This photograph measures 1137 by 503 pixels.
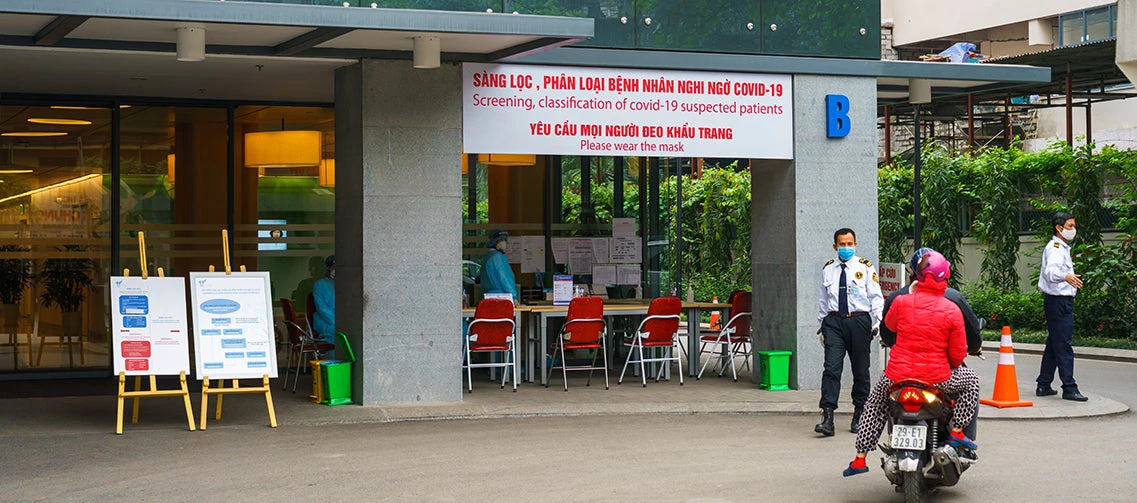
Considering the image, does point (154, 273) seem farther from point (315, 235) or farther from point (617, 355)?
point (617, 355)

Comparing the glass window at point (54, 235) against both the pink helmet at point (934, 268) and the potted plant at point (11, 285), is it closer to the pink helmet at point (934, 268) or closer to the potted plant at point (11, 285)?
the potted plant at point (11, 285)

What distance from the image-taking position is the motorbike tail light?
25.0ft

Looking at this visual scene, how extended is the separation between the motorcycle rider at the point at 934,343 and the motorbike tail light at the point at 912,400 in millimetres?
132

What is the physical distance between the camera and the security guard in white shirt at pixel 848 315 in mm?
10984

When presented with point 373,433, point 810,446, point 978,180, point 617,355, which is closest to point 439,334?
point 373,433

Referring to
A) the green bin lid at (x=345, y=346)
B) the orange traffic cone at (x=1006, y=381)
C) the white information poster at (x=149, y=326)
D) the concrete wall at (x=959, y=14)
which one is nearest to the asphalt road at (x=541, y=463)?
the white information poster at (x=149, y=326)

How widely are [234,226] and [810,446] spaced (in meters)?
7.76

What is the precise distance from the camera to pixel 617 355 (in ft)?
56.3

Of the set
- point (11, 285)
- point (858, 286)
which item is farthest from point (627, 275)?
point (11, 285)

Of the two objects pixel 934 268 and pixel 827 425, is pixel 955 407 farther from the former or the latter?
pixel 827 425

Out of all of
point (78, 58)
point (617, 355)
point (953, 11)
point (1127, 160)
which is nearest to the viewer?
point (78, 58)

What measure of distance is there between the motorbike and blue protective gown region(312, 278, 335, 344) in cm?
731

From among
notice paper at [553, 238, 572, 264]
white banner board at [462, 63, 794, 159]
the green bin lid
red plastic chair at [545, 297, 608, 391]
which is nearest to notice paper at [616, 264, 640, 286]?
notice paper at [553, 238, 572, 264]

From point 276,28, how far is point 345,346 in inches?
123
